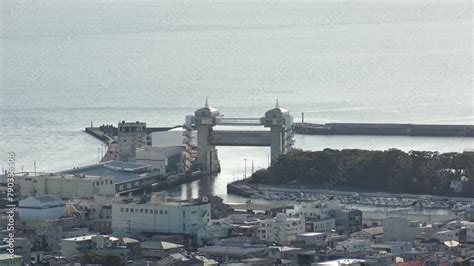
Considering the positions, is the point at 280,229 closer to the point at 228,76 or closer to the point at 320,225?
the point at 320,225

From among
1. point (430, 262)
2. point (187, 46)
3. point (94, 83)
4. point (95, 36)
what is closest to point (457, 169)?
point (430, 262)

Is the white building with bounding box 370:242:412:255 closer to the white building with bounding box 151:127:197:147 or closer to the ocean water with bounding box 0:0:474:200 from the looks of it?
the ocean water with bounding box 0:0:474:200

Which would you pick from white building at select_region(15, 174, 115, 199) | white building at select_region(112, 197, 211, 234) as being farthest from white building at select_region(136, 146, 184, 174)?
white building at select_region(112, 197, 211, 234)

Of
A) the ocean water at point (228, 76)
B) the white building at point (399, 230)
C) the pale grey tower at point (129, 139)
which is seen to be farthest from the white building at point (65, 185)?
the white building at point (399, 230)

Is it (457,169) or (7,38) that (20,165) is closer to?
(457,169)

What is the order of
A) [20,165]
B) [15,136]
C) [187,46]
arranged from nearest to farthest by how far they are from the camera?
[20,165], [15,136], [187,46]
